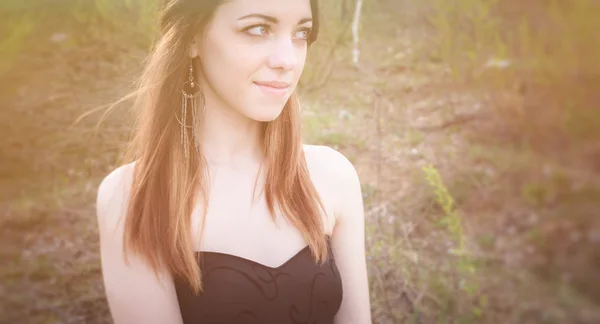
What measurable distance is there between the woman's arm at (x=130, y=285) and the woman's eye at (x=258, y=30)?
0.32 metres

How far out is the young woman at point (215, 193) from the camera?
864 mm

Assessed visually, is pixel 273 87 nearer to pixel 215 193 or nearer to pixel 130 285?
pixel 215 193

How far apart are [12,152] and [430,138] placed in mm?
920

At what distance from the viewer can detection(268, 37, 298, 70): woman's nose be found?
0.87 meters

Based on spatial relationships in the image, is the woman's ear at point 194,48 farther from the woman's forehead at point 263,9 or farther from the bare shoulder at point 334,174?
the bare shoulder at point 334,174

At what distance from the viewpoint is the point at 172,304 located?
870 mm

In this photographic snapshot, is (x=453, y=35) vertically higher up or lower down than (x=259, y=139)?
higher up

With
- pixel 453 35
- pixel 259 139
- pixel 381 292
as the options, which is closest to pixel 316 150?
pixel 259 139

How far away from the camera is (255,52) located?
856 millimetres

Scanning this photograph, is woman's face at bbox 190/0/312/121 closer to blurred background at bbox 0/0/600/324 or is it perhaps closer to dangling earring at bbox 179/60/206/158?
Answer: dangling earring at bbox 179/60/206/158

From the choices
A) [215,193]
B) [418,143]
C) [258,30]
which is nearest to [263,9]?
[258,30]

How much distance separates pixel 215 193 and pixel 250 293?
0.17 metres

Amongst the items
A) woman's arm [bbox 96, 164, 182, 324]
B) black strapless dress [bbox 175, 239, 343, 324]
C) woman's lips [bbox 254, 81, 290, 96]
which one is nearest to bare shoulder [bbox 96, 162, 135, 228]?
woman's arm [bbox 96, 164, 182, 324]

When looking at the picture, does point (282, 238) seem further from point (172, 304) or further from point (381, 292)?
point (381, 292)
